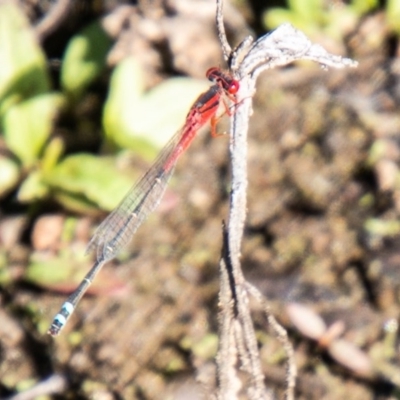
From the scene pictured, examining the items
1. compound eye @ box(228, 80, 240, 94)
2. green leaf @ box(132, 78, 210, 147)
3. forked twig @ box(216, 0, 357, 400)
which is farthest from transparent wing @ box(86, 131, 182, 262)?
forked twig @ box(216, 0, 357, 400)

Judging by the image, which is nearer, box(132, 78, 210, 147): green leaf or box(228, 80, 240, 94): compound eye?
box(228, 80, 240, 94): compound eye

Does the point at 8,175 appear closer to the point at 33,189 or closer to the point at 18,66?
the point at 33,189

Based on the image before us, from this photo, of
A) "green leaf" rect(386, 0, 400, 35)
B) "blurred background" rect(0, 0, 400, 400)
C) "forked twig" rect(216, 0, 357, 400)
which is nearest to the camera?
"forked twig" rect(216, 0, 357, 400)

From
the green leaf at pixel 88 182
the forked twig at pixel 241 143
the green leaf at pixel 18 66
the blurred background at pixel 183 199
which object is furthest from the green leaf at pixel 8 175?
the forked twig at pixel 241 143

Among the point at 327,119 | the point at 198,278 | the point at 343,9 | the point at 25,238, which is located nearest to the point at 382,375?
the point at 198,278

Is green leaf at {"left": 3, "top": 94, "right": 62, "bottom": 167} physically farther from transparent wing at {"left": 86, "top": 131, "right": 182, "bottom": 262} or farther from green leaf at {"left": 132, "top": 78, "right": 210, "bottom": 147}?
transparent wing at {"left": 86, "top": 131, "right": 182, "bottom": 262}

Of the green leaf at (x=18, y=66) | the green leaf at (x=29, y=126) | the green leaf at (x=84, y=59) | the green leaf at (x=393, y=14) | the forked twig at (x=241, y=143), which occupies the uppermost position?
the green leaf at (x=393, y=14)

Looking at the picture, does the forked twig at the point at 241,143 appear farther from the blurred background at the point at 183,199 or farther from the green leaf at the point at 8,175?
the green leaf at the point at 8,175
